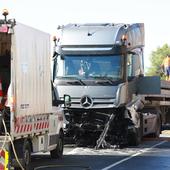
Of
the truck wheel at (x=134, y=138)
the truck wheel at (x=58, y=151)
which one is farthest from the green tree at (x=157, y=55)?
the truck wheel at (x=58, y=151)

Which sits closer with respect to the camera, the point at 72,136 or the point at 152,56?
the point at 72,136

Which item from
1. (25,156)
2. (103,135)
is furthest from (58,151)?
(25,156)

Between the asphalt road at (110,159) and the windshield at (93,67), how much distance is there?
249 centimetres

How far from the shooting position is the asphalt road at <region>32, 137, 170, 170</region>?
15234 millimetres

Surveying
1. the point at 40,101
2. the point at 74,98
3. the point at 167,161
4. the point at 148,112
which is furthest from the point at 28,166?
the point at 148,112

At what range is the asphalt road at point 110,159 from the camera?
15.2 meters

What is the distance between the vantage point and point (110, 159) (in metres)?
17.4

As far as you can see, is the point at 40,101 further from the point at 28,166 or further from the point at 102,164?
the point at 102,164

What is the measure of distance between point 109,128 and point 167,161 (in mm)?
4318

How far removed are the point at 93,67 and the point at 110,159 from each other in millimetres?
4490

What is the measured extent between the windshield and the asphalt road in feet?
8.17

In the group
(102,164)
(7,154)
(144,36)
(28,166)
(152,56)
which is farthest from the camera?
(152,56)

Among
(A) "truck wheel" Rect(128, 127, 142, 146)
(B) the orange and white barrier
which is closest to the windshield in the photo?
(A) "truck wheel" Rect(128, 127, 142, 146)

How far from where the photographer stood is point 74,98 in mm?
20875
